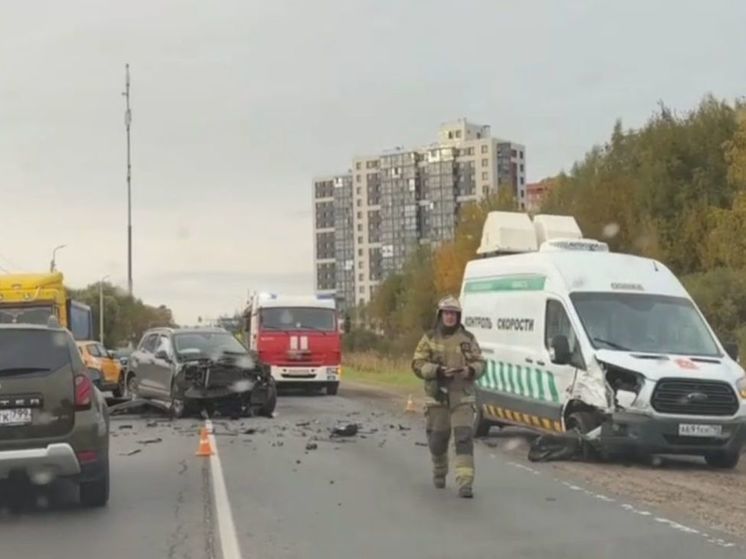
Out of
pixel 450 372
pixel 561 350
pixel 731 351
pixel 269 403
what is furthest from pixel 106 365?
pixel 450 372

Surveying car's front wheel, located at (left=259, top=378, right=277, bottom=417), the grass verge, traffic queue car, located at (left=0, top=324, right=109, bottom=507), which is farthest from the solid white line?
the grass verge

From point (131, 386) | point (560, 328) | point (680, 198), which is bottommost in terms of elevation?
point (131, 386)

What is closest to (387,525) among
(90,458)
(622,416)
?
(90,458)

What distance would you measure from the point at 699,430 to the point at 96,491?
6.62 meters

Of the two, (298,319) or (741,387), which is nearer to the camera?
(741,387)

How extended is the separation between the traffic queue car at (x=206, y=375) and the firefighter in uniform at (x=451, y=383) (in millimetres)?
9708

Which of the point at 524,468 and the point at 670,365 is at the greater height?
the point at 670,365

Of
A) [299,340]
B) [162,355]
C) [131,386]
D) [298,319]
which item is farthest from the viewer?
[298,319]

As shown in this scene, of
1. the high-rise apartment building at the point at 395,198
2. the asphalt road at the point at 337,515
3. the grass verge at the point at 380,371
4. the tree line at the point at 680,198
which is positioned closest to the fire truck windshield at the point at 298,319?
the grass verge at the point at 380,371

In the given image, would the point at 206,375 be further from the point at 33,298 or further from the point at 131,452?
the point at 33,298

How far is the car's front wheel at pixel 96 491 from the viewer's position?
32.0 ft

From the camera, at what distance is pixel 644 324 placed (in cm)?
1367

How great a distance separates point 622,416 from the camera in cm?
1238

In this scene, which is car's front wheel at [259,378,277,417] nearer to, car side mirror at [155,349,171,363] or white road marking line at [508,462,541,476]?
car side mirror at [155,349,171,363]
